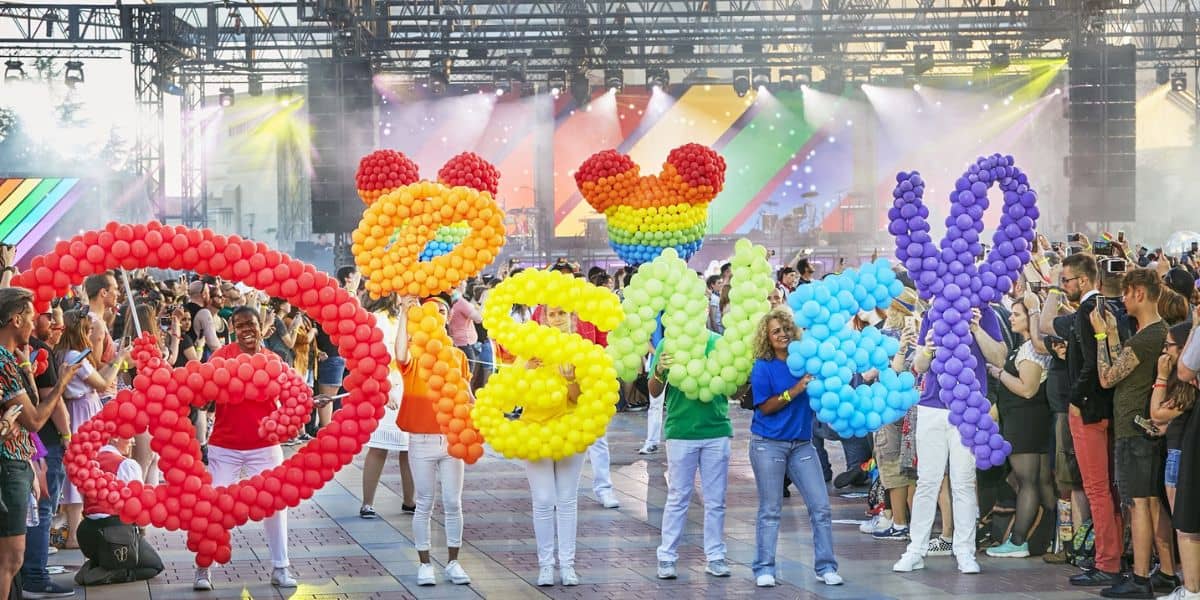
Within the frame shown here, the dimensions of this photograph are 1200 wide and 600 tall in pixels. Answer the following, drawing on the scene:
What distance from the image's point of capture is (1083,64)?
995 inches

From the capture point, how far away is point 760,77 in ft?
102

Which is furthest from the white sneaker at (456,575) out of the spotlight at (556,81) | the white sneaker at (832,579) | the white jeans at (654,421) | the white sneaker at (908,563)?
the spotlight at (556,81)

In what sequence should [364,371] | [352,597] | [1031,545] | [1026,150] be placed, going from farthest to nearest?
[1026,150] < [1031,545] < [352,597] < [364,371]

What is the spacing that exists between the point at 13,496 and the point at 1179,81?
3441 centimetres

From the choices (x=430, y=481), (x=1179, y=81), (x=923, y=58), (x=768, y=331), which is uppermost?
(x=1179, y=81)

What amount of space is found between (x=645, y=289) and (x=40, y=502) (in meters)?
3.76

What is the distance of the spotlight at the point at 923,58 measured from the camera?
28.6m

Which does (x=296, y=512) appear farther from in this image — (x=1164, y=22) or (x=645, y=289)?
(x=1164, y=22)

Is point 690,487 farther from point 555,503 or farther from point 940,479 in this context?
point 940,479

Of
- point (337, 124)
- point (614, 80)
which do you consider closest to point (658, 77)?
point (614, 80)

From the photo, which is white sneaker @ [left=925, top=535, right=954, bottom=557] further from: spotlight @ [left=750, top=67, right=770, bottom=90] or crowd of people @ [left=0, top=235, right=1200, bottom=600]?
spotlight @ [left=750, top=67, right=770, bottom=90]

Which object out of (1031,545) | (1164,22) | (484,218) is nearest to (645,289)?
(484,218)

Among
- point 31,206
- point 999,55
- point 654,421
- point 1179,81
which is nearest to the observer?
point 654,421

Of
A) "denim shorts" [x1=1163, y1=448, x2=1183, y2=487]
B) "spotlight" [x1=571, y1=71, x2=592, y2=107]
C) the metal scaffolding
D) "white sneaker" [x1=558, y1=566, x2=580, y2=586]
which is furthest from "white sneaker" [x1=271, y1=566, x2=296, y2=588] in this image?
"spotlight" [x1=571, y1=71, x2=592, y2=107]
